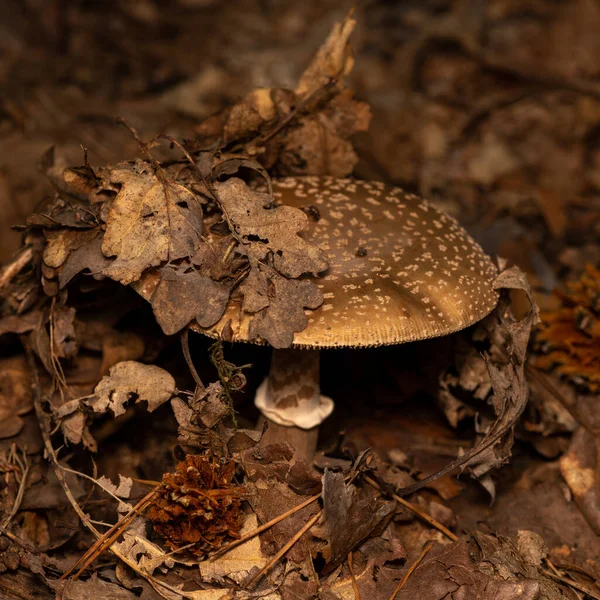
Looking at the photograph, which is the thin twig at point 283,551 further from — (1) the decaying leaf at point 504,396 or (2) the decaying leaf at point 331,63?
(2) the decaying leaf at point 331,63

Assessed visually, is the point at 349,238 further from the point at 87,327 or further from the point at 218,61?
the point at 218,61

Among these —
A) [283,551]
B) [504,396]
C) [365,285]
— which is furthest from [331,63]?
[283,551]

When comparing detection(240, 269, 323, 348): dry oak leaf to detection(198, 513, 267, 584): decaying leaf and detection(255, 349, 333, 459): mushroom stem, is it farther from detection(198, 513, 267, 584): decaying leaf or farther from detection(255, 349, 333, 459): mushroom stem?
detection(198, 513, 267, 584): decaying leaf

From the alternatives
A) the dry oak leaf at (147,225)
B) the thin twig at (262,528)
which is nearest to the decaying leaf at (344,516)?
the thin twig at (262,528)

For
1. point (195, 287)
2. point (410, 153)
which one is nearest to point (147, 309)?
point (195, 287)

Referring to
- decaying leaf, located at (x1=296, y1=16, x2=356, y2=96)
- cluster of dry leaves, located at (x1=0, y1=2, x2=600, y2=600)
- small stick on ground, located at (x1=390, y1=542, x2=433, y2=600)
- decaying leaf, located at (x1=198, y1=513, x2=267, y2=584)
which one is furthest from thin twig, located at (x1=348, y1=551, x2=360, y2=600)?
decaying leaf, located at (x1=296, y1=16, x2=356, y2=96)

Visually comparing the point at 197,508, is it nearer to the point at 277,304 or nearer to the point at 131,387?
the point at 131,387
